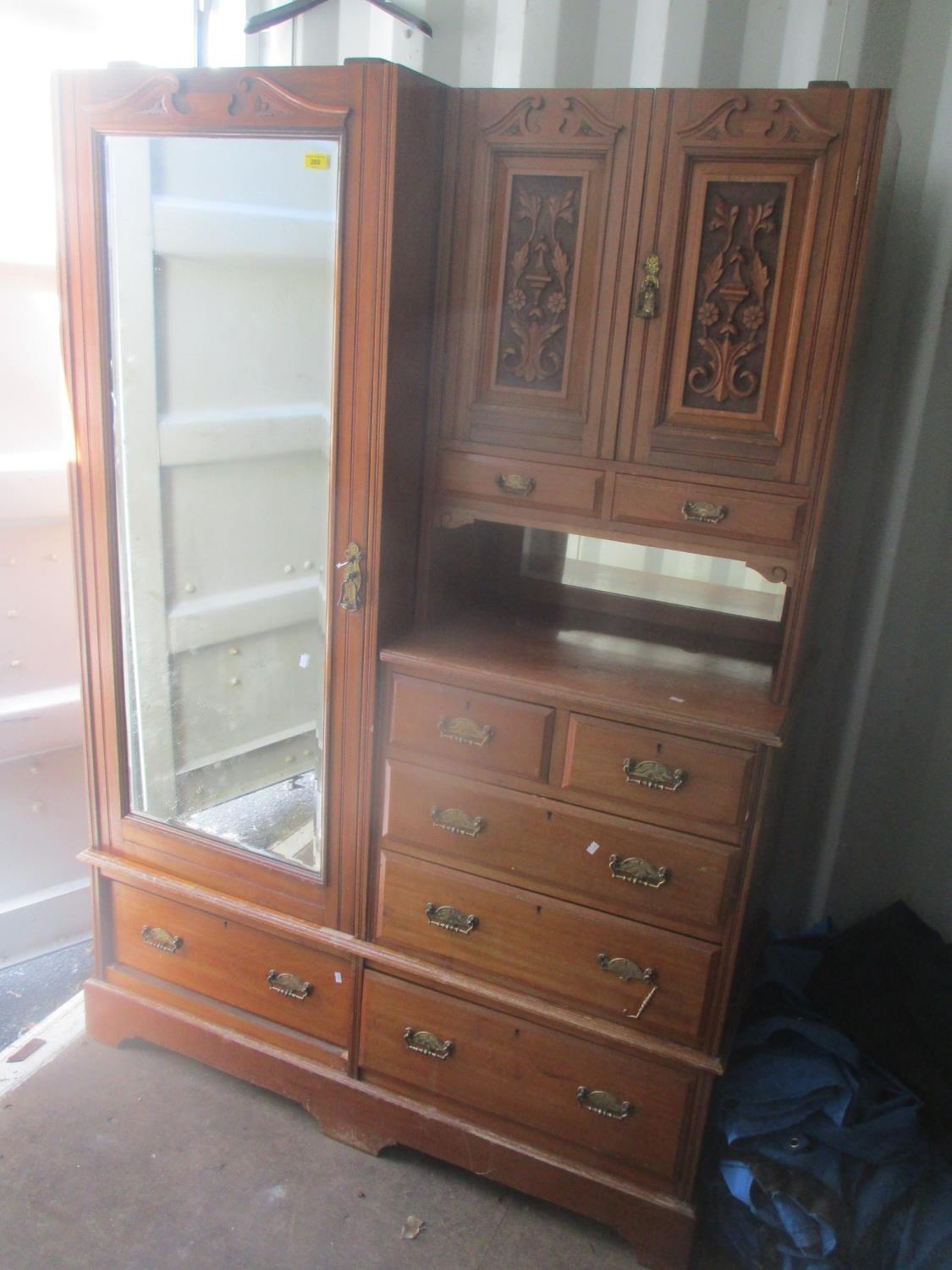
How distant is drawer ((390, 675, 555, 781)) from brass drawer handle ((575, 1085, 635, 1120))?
1.89 ft

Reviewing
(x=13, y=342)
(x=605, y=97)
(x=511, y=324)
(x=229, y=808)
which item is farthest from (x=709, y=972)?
(x=13, y=342)

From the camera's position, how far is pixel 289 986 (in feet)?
6.39

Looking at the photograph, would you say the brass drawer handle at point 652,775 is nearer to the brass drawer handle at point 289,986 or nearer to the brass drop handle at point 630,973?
the brass drop handle at point 630,973

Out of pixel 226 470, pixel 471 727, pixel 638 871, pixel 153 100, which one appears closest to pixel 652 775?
pixel 638 871

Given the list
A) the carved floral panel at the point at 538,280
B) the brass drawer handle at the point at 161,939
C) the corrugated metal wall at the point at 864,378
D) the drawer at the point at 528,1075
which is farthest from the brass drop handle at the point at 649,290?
the brass drawer handle at the point at 161,939

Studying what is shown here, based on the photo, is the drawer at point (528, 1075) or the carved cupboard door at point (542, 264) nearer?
the carved cupboard door at point (542, 264)

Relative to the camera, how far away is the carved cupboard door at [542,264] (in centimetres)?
151

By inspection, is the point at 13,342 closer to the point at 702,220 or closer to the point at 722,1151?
the point at 702,220

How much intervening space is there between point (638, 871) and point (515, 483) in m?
0.67

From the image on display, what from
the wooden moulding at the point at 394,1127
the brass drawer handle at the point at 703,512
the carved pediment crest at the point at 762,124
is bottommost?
the wooden moulding at the point at 394,1127

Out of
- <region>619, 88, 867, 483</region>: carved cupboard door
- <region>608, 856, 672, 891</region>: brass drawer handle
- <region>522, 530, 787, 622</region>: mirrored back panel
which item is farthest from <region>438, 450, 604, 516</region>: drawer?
<region>608, 856, 672, 891</region>: brass drawer handle

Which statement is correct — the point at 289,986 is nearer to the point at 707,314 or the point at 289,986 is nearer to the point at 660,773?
the point at 660,773

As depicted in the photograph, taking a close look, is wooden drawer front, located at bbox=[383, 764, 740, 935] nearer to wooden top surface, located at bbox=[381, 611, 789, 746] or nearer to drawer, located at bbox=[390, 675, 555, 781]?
drawer, located at bbox=[390, 675, 555, 781]

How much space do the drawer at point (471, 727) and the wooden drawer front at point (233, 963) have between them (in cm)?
50
